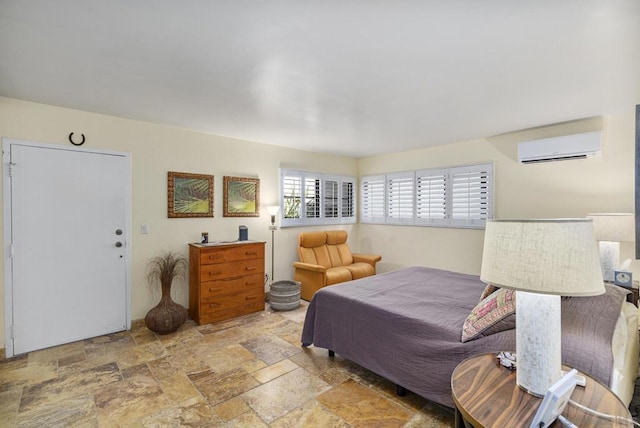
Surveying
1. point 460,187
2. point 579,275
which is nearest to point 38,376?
point 579,275

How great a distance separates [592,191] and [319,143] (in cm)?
356

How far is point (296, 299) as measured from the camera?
4.36 m

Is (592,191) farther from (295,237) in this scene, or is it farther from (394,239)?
(295,237)

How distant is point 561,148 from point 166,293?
5065 millimetres

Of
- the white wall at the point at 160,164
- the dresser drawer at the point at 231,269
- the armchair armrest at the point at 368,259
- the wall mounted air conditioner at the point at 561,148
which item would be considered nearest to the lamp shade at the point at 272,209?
the white wall at the point at 160,164

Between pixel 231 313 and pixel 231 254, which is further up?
pixel 231 254

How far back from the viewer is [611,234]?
9.29 ft

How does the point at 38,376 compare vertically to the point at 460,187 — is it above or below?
below

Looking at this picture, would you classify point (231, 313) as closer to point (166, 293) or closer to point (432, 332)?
point (166, 293)

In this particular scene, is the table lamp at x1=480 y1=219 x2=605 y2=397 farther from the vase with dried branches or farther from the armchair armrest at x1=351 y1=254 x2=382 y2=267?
the armchair armrest at x1=351 y1=254 x2=382 y2=267

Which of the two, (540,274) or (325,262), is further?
(325,262)

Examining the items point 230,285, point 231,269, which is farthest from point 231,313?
point 231,269

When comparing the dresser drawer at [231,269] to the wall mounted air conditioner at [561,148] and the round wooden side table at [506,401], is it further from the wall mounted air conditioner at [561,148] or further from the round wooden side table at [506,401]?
the wall mounted air conditioner at [561,148]

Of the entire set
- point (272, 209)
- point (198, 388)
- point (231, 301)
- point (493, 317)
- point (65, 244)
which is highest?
point (272, 209)
